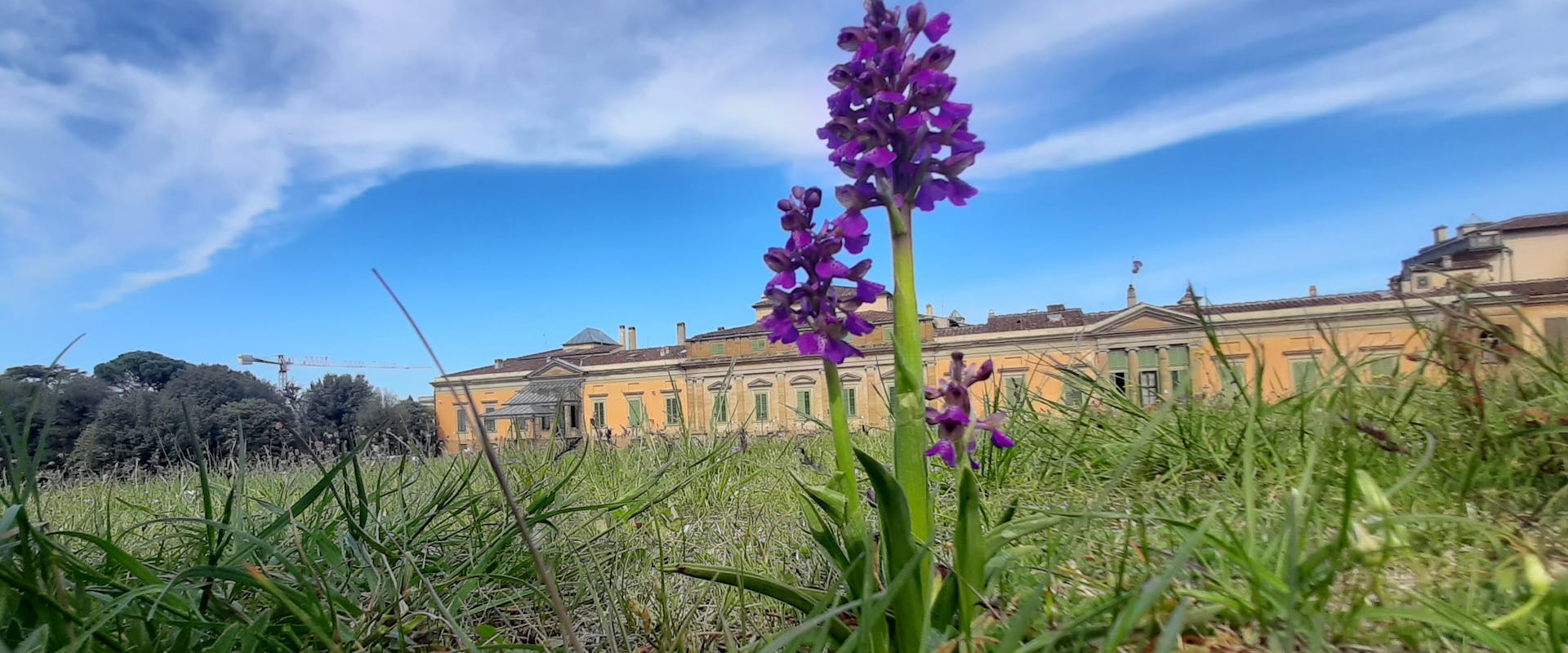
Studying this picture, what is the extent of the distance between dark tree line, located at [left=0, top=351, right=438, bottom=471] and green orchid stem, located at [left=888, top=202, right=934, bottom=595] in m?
0.81

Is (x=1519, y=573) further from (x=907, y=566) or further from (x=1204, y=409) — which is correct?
(x=1204, y=409)

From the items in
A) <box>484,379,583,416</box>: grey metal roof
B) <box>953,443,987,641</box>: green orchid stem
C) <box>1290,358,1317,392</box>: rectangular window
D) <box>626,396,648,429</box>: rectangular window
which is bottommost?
<box>484,379,583,416</box>: grey metal roof

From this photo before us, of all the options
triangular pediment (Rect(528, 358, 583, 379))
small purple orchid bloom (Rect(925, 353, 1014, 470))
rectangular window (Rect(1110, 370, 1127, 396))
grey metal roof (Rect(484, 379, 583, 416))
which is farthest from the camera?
triangular pediment (Rect(528, 358, 583, 379))

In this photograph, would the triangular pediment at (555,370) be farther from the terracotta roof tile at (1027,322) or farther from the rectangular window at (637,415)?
the rectangular window at (637,415)

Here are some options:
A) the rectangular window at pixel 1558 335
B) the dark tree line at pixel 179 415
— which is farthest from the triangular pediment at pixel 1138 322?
the rectangular window at pixel 1558 335

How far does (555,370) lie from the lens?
3500 centimetres

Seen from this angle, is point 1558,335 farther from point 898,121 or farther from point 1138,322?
point 1138,322

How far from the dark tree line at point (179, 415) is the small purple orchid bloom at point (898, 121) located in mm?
829

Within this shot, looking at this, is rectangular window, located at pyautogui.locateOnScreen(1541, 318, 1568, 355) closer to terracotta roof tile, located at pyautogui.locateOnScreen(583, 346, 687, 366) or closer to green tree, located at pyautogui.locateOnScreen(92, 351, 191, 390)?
green tree, located at pyautogui.locateOnScreen(92, 351, 191, 390)

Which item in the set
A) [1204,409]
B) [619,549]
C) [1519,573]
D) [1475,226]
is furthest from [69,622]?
[1475,226]

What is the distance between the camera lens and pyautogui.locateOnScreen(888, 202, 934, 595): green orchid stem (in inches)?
31.7

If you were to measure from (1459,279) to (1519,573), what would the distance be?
3.52 ft

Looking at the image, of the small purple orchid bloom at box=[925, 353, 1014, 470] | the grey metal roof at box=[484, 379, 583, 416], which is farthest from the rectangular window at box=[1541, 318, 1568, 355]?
the grey metal roof at box=[484, 379, 583, 416]

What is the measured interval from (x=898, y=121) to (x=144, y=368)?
31.2 meters
